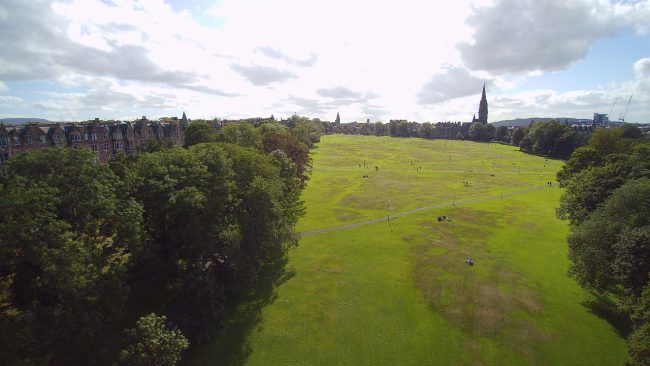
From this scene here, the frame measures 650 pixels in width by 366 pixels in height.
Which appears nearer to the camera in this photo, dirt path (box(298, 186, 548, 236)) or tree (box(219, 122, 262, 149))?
dirt path (box(298, 186, 548, 236))

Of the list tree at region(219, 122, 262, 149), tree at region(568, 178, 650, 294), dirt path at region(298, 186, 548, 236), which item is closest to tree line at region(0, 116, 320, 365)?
dirt path at region(298, 186, 548, 236)

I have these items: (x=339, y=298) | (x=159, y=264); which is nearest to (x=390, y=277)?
(x=339, y=298)

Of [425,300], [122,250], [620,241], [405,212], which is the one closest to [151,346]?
[122,250]

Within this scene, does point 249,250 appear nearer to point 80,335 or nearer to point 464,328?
point 80,335

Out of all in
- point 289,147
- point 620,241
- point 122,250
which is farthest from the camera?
point 289,147

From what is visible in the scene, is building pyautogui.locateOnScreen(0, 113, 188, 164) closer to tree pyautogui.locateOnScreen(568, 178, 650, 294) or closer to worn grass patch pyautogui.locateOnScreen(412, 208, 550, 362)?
worn grass patch pyautogui.locateOnScreen(412, 208, 550, 362)

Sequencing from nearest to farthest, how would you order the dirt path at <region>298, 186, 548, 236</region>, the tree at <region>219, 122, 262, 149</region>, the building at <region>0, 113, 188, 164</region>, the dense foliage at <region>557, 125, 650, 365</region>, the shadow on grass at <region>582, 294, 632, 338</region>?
the dense foliage at <region>557, 125, 650, 365</region>
the shadow on grass at <region>582, 294, 632, 338</region>
the dirt path at <region>298, 186, 548, 236</region>
the building at <region>0, 113, 188, 164</region>
the tree at <region>219, 122, 262, 149</region>

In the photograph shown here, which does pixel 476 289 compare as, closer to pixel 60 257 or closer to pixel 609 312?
pixel 609 312

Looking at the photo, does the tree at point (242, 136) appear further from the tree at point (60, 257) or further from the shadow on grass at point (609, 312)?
the shadow on grass at point (609, 312)
